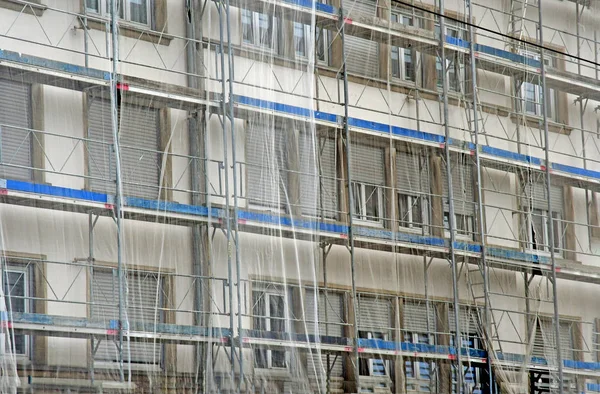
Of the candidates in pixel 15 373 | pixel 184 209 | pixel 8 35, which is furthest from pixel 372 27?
pixel 15 373

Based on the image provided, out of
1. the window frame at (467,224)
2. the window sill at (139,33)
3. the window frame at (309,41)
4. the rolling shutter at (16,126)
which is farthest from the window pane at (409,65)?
the rolling shutter at (16,126)

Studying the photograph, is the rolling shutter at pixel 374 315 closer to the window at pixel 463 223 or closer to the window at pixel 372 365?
the window at pixel 372 365

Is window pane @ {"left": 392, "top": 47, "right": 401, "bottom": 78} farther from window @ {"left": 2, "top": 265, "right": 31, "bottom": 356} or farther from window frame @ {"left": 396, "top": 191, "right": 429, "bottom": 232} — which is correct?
window @ {"left": 2, "top": 265, "right": 31, "bottom": 356}

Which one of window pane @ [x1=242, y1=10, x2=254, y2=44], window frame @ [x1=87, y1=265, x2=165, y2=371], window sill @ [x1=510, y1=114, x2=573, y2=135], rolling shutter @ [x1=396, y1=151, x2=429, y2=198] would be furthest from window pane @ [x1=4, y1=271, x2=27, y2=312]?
window sill @ [x1=510, y1=114, x2=573, y2=135]

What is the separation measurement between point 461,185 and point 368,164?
1.57 metres

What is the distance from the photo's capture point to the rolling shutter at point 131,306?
50.0ft

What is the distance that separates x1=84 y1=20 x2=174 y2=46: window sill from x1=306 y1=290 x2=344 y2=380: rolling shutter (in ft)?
11.7

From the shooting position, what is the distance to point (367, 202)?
18844mm

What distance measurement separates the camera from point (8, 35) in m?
15.3

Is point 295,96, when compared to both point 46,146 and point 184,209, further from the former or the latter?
point 46,146

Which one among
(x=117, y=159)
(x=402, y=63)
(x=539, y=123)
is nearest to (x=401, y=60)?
(x=402, y=63)

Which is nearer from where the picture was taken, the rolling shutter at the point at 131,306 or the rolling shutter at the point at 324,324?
the rolling shutter at the point at 131,306

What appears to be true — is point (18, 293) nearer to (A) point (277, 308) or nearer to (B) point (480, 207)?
(A) point (277, 308)

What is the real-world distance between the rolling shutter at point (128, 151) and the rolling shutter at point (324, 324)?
8.10 feet
